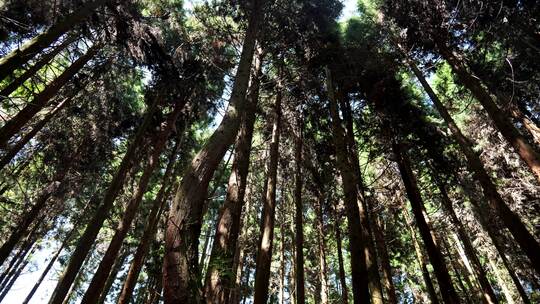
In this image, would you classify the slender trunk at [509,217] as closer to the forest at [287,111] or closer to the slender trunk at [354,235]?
the forest at [287,111]

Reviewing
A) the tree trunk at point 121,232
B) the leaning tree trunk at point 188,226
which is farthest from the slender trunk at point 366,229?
the tree trunk at point 121,232

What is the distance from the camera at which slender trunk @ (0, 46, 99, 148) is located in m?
7.50

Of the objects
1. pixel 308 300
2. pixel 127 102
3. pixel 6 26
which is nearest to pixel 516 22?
pixel 6 26

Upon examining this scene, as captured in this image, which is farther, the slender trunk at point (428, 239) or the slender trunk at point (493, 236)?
the slender trunk at point (493, 236)

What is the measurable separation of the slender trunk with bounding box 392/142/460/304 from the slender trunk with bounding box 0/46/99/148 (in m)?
9.36

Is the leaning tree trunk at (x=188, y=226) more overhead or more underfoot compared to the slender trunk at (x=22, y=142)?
more underfoot

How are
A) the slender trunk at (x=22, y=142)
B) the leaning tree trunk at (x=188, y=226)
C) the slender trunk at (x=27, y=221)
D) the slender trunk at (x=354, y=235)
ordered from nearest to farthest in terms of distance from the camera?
the leaning tree trunk at (x=188, y=226)
the slender trunk at (x=354, y=235)
the slender trunk at (x=22, y=142)
the slender trunk at (x=27, y=221)

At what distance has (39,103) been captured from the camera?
8766 millimetres

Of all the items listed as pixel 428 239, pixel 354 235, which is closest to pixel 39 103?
pixel 354 235

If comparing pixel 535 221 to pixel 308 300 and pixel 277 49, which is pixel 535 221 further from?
pixel 308 300

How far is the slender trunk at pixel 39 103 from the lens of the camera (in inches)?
295

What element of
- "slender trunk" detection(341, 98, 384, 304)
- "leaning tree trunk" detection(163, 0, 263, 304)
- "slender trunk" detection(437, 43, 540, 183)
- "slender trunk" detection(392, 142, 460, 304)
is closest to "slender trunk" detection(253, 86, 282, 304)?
"slender trunk" detection(341, 98, 384, 304)

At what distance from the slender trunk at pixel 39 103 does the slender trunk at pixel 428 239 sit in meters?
9.36

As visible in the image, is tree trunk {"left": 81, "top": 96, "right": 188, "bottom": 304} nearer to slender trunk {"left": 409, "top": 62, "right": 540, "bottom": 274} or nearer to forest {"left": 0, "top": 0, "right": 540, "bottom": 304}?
forest {"left": 0, "top": 0, "right": 540, "bottom": 304}
